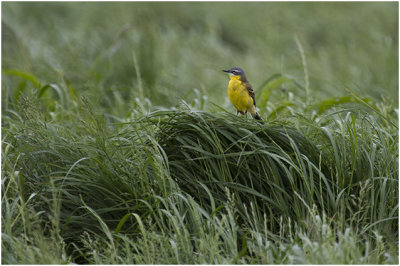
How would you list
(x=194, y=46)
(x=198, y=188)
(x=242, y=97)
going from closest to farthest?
1. (x=198, y=188)
2. (x=242, y=97)
3. (x=194, y=46)

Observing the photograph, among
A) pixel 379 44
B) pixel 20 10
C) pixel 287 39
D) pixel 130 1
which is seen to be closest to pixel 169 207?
pixel 379 44

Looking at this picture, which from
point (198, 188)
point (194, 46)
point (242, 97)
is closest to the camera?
point (198, 188)

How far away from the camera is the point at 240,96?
4.64 meters

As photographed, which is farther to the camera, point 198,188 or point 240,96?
point 240,96

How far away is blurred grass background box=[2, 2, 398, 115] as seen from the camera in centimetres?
722

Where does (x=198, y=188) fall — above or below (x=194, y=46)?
below

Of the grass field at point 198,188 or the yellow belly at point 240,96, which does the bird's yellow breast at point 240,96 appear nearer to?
the yellow belly at point 240,96

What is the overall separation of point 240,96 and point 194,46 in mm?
5812

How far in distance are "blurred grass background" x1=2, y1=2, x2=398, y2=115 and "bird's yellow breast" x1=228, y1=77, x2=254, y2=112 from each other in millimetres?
1142

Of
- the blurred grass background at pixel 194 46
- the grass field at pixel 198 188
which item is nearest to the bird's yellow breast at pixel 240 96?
the grass field at pixel 198 188

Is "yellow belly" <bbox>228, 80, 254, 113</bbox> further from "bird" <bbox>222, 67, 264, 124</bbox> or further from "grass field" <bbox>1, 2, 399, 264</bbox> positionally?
"grass field" <bbox>1, 2, 399, 264</bbox>

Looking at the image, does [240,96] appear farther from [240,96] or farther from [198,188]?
[198,188]

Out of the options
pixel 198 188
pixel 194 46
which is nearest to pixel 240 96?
pixel 198 188

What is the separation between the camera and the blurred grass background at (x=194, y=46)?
722 cm
